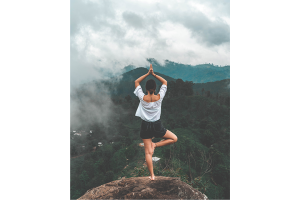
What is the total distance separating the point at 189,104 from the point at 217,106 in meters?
5.55

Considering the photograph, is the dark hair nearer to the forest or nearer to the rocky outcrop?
the rocky outcrop

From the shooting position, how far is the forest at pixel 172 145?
50.7 feet

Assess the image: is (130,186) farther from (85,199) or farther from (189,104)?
(189,104)

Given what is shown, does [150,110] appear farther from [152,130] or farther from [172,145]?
[172,145]

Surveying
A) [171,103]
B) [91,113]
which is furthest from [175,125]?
[91,113]

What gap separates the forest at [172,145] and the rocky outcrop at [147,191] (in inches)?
370

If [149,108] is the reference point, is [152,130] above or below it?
below

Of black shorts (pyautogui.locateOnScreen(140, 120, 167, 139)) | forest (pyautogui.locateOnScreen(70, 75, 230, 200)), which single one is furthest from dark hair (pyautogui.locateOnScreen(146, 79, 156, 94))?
forest (pyautogui.locateOnScreen(70, 75, 230, 200))

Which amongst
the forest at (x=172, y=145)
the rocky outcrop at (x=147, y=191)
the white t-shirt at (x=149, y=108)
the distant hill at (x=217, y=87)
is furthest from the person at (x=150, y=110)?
the distant hill at (x=217, y=87)

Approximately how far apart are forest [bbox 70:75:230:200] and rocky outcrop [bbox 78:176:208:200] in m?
9.39

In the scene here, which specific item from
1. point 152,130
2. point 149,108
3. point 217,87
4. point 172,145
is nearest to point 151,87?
point 149,108

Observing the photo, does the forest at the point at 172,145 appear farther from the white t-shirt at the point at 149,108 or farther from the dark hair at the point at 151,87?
the dark hair at the point at 151,87

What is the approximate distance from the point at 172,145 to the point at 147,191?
1438cm

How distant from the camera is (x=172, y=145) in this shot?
17.8 m
